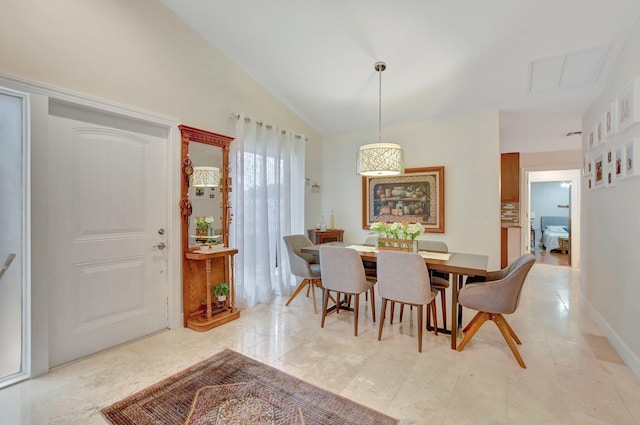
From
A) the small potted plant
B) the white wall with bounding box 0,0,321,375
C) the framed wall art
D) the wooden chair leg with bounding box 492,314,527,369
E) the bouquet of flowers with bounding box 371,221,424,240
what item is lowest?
the wooden chair leg with bounding box 492,314,527,369

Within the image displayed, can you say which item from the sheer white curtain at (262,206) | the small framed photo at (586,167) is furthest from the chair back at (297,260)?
the small framed photo at (586,167)

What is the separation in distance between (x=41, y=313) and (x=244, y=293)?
1.93 meters

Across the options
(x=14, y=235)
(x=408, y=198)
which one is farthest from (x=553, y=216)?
(x=14, y=235)

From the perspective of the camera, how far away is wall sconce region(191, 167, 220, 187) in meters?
3.20

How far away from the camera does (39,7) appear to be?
7.05 feet

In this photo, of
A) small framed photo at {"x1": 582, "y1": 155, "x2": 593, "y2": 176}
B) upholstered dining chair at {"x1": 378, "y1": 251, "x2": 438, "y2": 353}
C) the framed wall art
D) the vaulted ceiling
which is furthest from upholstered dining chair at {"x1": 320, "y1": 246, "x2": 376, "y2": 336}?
small framed photo at {"x1": 582, "y1": 155, "x2": 593, "y2": 176}

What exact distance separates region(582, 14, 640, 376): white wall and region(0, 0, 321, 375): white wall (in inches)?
153

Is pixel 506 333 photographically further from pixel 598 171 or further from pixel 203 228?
pixel 203 228

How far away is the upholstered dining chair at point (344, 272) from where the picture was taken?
2865 mm

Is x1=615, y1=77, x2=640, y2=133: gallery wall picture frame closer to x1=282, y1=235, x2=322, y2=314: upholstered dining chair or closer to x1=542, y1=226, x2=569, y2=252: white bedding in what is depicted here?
x1=282, y1=235, x2=322, y2=314: upholstered dining chair

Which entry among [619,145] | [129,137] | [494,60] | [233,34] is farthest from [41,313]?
[619,145]

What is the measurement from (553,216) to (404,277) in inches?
388

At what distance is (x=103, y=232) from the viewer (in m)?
2.58

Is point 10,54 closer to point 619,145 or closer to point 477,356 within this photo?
point 477,356
